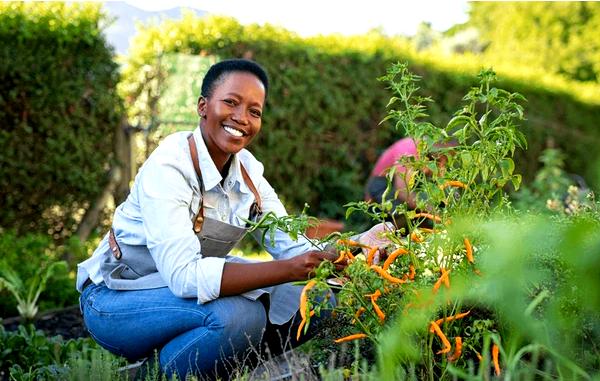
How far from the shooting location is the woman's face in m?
3.05

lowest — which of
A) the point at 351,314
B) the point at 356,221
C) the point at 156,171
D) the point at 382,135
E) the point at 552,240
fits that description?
the point at 356,221

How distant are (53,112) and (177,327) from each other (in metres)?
3.69

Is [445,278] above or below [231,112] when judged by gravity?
below

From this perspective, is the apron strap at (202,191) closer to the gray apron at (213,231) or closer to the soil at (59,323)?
the gray apron at (213,231)

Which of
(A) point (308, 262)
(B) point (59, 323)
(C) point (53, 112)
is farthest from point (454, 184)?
(C) point (53, 112)

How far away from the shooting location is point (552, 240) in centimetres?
151

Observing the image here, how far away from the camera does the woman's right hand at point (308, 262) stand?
257 centimetres

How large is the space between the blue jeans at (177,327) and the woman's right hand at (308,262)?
0.29 m

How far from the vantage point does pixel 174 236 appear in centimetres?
275

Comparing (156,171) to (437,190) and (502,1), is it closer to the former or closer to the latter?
(437,190)

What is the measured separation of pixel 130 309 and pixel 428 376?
3.70ft

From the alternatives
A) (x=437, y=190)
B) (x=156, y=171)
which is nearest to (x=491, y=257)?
(x=437, y=190)

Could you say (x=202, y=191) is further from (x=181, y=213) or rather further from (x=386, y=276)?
(x=386, y=276)

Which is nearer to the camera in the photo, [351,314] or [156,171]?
[351,314]
